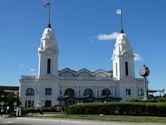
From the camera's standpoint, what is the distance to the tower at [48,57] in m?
105

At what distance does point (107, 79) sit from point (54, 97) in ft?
62.2

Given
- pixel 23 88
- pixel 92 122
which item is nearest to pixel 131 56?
pixel 23 88

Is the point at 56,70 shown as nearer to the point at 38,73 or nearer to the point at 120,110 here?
the point at 38,73

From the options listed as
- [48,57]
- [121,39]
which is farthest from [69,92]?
[121,39]

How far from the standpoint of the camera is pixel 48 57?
349 feet

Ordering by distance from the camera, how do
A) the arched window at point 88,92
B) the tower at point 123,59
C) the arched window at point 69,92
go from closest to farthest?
1. the arched window at point 69,92
2. the arched window at point 88,92
3. the tower at point 123,59

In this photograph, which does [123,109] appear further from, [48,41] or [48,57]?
[48,41]

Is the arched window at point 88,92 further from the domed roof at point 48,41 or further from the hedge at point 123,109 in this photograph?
the hedge at point 123,109

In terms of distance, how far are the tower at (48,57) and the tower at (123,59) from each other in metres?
21.2

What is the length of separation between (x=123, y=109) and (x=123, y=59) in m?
72.6

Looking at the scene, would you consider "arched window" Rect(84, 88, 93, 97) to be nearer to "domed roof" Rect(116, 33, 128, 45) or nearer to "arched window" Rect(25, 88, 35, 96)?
"arched window" Rect(25, 88, 35, 96)

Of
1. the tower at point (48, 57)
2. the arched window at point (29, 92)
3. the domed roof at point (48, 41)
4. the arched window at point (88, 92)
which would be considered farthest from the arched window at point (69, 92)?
the domed roof at point (48, 41)

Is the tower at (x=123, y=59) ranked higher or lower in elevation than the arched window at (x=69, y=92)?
higher

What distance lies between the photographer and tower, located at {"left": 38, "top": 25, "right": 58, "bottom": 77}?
105 meters
